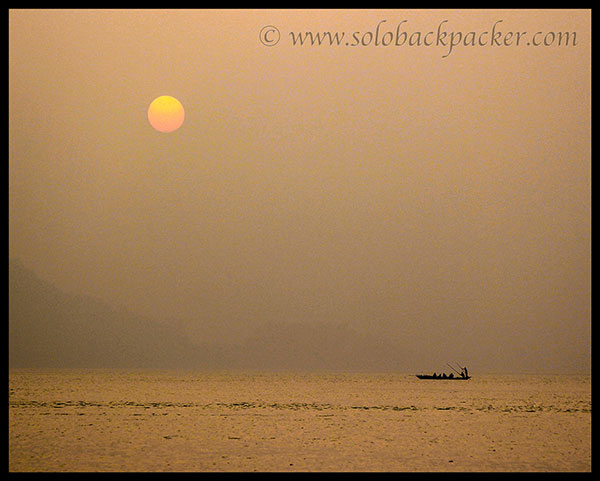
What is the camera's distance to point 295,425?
7.70 meters

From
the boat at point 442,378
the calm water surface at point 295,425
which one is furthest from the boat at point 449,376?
the calm water surface at point 295,425

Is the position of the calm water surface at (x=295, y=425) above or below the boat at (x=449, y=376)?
below

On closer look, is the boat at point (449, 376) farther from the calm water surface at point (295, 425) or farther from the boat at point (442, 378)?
the calm water surface at point (295, 425)

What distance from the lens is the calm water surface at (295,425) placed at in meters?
5.84

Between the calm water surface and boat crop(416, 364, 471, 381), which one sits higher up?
boat crop(416, 364, 471, 381)

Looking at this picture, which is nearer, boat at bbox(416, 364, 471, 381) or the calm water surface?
the calm water surface

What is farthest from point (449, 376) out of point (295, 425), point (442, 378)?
point (295, 425)

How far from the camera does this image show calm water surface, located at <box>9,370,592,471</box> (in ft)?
19.2

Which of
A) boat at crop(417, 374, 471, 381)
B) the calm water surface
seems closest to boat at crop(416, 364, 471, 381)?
boat at crop(417, 374, 471, 381)

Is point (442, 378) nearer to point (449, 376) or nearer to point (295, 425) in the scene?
point (449, 376)

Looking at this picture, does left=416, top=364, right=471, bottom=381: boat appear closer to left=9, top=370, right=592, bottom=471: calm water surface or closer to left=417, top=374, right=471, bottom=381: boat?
left=417, top=374, right=471, bottom=381: boat

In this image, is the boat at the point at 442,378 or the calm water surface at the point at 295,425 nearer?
the calm water surface at the point at 295,425
